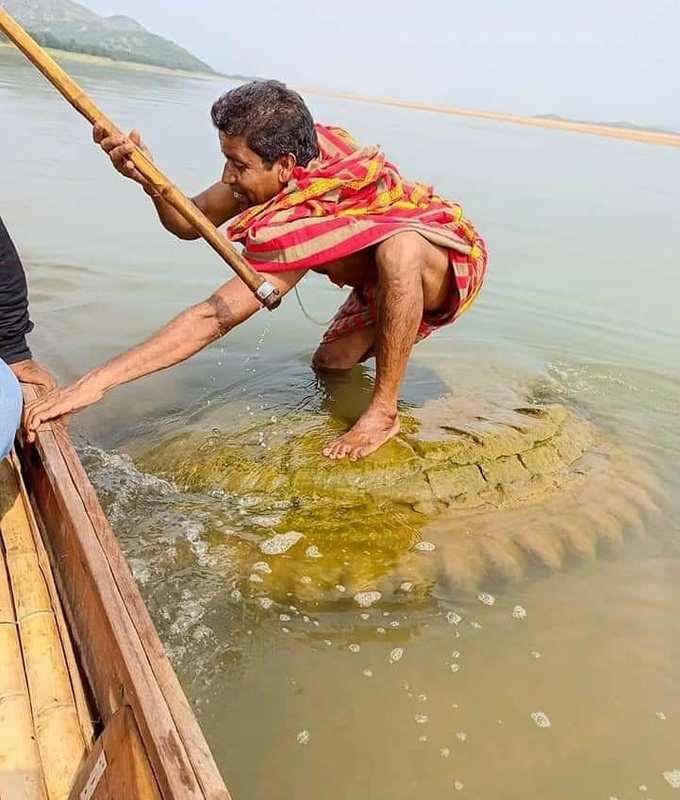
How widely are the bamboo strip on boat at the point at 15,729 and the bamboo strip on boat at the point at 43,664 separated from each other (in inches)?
0.6

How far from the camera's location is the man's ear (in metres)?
2.64

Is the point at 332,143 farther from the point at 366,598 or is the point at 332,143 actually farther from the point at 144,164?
the point at 366,598

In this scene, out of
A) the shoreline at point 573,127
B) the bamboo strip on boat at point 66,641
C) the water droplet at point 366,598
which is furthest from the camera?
the shoreline at point 573,127

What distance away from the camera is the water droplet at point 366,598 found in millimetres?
2396

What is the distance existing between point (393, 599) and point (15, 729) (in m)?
1.23

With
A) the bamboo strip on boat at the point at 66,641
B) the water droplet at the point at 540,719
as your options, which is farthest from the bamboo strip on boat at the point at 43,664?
the water droplet at the point at 540,719

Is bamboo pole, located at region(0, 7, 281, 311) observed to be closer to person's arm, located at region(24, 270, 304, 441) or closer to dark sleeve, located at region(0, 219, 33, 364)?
person's arm, located at region(24, 270, 304, 441)

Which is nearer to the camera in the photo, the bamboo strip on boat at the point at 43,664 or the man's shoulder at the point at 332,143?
the bamboo strip on boat at the point at 43,664

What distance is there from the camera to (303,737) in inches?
75.6

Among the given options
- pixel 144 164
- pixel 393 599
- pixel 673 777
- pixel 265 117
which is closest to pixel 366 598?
pixel 393 599

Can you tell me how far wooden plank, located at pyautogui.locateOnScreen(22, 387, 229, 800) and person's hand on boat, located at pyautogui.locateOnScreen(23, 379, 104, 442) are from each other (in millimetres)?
45

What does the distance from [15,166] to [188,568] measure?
7426 mm

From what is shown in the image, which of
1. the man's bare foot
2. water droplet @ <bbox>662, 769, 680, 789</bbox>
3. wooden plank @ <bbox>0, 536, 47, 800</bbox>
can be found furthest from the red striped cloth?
water droplet @ <bbox>662, 769, 680, 789</bbox>

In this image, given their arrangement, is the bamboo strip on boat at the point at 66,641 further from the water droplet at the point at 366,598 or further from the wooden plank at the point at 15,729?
the water droplet at the point at 366,598
